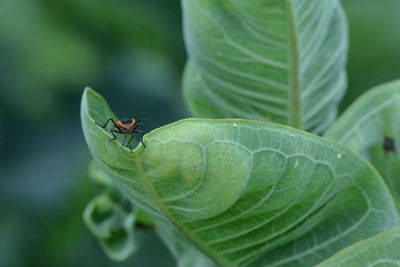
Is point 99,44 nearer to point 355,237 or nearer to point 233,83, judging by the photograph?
point 233,83

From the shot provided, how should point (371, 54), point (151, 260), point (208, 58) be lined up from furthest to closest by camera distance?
point (151, 260) < point (371, 54) < point (208, 58)

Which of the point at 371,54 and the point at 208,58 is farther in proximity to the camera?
the point at 371,54

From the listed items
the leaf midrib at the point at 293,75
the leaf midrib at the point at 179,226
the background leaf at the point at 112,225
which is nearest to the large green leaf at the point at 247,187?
the leaf midrib at the point at 179,226

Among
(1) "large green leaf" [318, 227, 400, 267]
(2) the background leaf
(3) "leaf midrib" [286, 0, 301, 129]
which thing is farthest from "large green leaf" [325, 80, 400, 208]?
(2) the background leaf

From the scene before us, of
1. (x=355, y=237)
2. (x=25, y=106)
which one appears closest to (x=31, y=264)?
(x=25, y=106)

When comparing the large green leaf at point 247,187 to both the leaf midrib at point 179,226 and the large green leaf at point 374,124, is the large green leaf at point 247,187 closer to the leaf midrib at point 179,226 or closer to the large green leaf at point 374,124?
the leaf midrib at point 179,226

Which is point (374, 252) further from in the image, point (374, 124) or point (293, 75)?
point (293, 75)

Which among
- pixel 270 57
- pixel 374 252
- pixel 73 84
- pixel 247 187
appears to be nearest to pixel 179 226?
pixel 247 187
